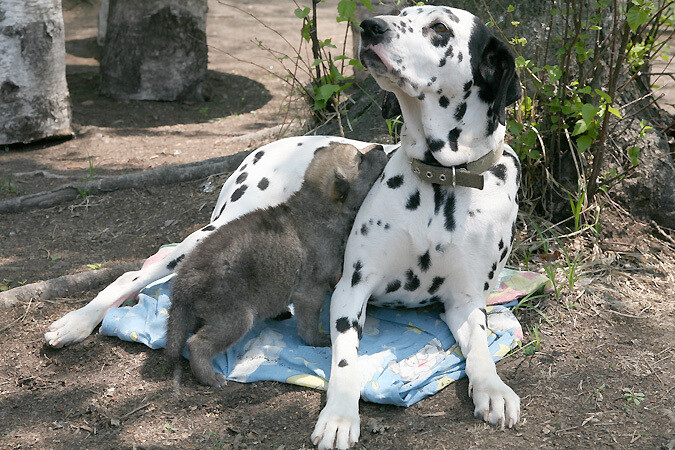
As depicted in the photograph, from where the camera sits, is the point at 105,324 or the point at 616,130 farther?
the point at 616,130

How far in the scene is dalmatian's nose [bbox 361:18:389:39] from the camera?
10.2 feet

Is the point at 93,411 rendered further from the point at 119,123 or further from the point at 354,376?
the point at 119,123

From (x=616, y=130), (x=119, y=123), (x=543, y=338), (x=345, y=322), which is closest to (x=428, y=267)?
(x=345, y=322)

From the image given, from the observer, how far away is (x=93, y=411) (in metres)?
3.29

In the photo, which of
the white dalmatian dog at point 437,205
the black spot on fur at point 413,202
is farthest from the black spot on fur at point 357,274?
the black spot on fur at point 413,202

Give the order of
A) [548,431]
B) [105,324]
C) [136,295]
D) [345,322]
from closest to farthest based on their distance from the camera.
Result: [548,431] → [345,322] → [105,324] → [136,295]

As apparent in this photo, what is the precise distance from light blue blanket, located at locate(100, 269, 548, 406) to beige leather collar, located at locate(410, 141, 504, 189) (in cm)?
85

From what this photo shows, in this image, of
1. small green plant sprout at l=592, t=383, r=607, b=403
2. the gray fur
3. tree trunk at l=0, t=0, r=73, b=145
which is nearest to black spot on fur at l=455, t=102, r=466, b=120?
the gray fur

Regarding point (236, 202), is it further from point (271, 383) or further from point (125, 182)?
point (125, 182)

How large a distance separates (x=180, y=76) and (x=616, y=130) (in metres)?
5.47

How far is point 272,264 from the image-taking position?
12.2 ft

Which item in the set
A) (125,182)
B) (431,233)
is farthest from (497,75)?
(125,182)

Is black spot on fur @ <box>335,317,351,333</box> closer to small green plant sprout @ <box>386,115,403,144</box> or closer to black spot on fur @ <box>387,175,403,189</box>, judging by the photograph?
black spot on fur @ <box>387,175,403,189</box>

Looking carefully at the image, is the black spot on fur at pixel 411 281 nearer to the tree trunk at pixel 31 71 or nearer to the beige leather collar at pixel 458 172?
the beige leather collar at pixel 458 172
